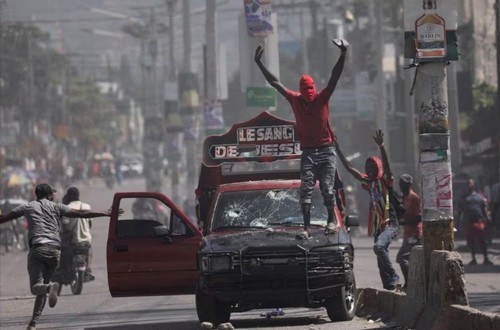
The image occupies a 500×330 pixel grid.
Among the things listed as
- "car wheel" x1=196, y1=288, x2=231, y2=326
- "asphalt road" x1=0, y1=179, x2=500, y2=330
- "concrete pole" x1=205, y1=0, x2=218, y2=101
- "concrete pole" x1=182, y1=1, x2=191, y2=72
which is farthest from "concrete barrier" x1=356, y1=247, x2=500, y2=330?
"concrete pole" x1=182, y1=1, x2=191, y2=72

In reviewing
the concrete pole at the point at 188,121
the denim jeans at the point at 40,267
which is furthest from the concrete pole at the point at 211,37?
the denim jeans at the point at 40,267

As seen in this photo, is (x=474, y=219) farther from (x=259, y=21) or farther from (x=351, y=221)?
(x=351, y=221)

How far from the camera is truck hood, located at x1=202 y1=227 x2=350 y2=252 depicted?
43.3 ft

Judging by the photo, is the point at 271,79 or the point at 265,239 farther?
the point at 271,79

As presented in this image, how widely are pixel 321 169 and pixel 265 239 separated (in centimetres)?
109

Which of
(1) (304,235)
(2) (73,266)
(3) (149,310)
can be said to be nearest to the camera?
(1) (304,235)

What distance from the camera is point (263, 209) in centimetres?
1429

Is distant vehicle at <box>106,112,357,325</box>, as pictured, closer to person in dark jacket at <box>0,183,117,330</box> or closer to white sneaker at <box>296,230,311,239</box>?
white sneaker at <box>296,230,311,239</box>

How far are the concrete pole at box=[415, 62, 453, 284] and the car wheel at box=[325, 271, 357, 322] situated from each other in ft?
4.80

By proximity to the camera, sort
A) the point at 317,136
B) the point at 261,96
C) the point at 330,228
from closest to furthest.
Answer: the point at 330,228 → the point at 317,136 → the point at 261,96

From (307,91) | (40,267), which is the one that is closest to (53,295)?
(40,267)

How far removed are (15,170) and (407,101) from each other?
109 ft

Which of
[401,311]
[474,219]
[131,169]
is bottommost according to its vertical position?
[131,169]

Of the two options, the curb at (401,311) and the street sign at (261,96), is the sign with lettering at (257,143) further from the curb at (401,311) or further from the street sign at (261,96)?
the street sign at (261,96)
